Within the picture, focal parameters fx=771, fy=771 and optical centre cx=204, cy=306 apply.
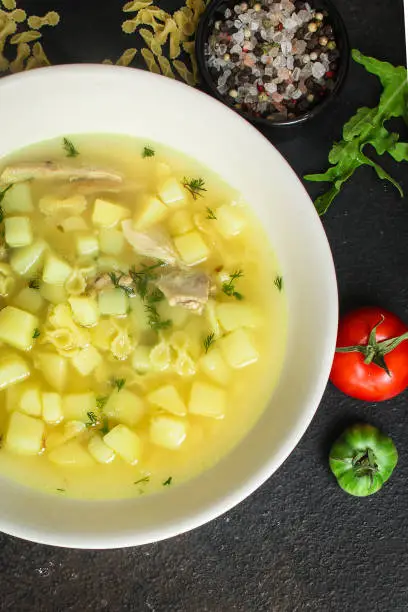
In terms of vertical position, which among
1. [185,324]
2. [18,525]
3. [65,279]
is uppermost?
[65,279]

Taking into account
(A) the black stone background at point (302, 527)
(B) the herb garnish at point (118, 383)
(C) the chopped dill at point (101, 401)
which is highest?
(B) the herb garnish at point (118, 383)

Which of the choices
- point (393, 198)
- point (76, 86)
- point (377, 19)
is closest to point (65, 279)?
point (76, 86)

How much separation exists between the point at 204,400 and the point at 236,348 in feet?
0.78

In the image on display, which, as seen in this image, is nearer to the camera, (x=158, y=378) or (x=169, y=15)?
(x=158, y=378)

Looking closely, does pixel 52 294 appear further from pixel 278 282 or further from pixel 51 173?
pixel 278 282

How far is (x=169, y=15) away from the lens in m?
3.39

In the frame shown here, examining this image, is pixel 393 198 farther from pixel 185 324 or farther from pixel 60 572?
pixel 60 572

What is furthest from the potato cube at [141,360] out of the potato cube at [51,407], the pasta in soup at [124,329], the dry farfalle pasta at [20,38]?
the dry farfalle pasta at [20,38]

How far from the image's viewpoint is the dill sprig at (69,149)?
3145 millimetres

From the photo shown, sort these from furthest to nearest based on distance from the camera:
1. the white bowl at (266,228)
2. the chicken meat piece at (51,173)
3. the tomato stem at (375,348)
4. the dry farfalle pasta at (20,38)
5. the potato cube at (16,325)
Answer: the dry farfalle pasta at (20,38) < the tomato stem at (375,348) < the chicken meat piece at (51,173) < the potato cube at (16,325) < the white bowl at (266,228)

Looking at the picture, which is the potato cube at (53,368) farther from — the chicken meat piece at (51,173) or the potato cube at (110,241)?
the chicken meat piece at (51,173)

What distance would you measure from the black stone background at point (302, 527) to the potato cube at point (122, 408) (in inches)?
29.1

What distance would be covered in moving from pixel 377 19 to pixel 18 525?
2.64 m

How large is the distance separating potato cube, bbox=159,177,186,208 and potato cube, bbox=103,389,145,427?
2.58 feet
